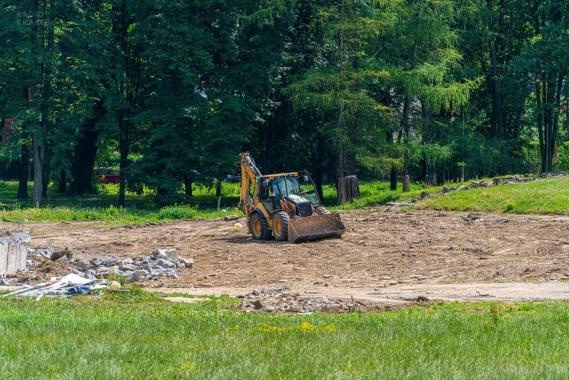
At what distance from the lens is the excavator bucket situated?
2903 cm

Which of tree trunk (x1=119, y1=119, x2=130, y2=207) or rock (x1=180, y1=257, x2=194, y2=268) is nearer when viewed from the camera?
rock (x1=180, y1=257, x2=194, y2=268)

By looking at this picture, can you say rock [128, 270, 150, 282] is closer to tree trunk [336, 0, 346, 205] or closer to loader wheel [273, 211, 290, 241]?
loader wheel [273, 211, 290, 241]

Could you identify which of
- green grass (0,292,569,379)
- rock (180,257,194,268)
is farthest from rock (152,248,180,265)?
green grass (0,292,569,379)

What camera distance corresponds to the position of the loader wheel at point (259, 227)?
99.9 ft

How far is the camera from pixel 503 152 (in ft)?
165

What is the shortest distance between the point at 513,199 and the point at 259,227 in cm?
1024

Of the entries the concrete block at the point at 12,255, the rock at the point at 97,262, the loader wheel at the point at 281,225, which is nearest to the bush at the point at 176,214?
the loader wheel at the point at 281,225

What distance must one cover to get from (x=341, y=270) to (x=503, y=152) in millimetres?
27938

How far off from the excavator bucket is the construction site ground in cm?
32

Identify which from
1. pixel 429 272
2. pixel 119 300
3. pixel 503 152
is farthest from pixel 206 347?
pixel 503 152

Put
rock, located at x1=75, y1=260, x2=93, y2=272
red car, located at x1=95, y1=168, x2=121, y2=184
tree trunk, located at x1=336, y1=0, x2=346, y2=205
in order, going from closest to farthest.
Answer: rock, located at x1=75, y1=260, x2=93, y2=272 < tree trunk, located at x1=336, y1=0, x2=346, y2=205 < red car, located at x1=95, y1=168, x2=121, y2=184

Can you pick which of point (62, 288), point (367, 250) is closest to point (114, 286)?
point (62, 288)

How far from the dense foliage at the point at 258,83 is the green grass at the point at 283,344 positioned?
28520 millimetres

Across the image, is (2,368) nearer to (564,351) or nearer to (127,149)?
(564,351)
